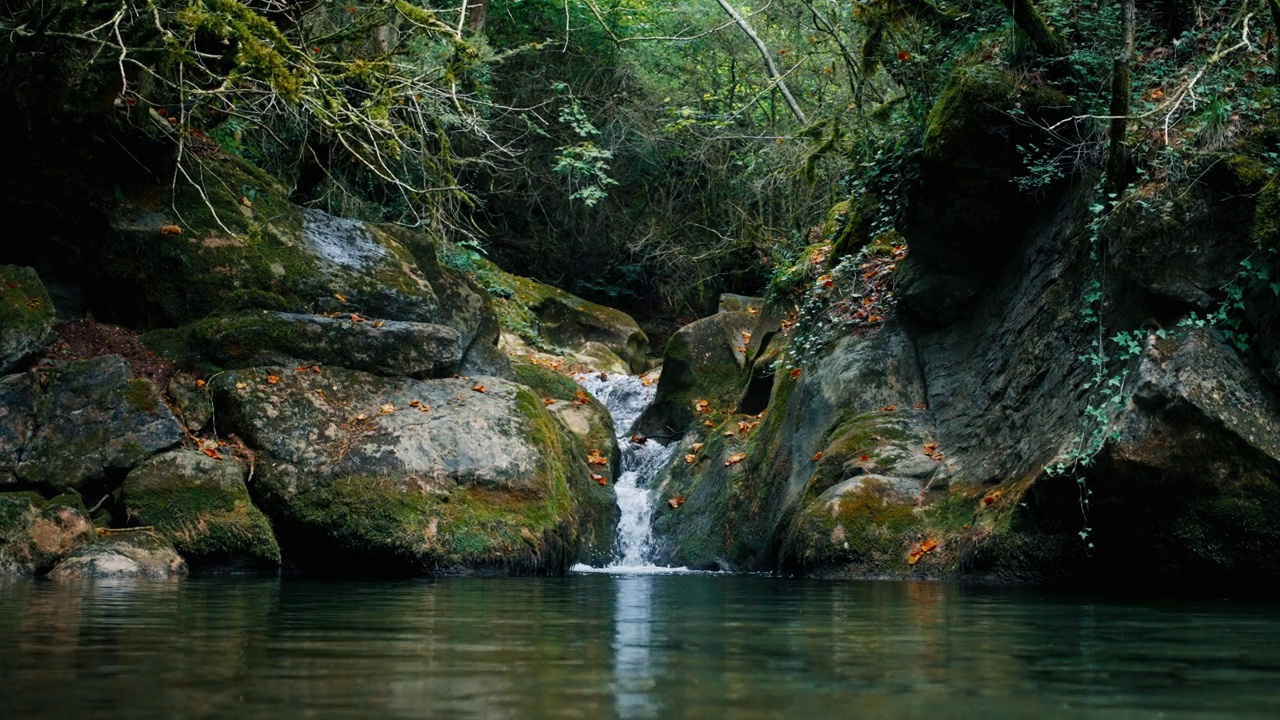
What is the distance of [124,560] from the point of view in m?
8.24

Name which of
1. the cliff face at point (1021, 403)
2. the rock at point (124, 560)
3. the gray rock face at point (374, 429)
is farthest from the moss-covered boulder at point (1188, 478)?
the rock at point (124, 560)

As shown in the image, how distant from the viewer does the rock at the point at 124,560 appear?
7980mm

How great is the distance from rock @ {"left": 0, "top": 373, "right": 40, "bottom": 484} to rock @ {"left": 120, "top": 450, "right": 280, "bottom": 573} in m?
0.92

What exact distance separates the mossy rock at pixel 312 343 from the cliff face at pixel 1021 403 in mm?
3680

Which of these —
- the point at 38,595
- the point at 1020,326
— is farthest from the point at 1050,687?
the point at 1020,326

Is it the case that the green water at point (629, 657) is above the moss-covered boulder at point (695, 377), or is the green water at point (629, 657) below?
below

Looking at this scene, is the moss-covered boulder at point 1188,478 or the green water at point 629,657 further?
the moss-covered boulder at point 1188,478

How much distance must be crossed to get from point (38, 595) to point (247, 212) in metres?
7.08

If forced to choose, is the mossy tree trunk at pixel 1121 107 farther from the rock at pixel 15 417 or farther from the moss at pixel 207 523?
the rock at pixel 15 417

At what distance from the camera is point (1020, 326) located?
32.3 feet

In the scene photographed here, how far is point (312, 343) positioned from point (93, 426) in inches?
92.4

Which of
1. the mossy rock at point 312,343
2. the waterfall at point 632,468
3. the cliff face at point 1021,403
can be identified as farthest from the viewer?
the waterfall at point 632,468

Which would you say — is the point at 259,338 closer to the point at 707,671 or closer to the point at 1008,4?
the point at 1008,4

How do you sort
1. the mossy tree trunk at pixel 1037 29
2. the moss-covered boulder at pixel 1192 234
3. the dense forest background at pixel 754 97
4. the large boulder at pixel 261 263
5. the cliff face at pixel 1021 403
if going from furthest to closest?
the large boulder at pixel 261 263
the mossy tree trunk at pixel 1037 29
the dense forest background at pixel 754 97
the moss-covered boulder at pixel 1192 234
the cliff face at pixel 1021 403
